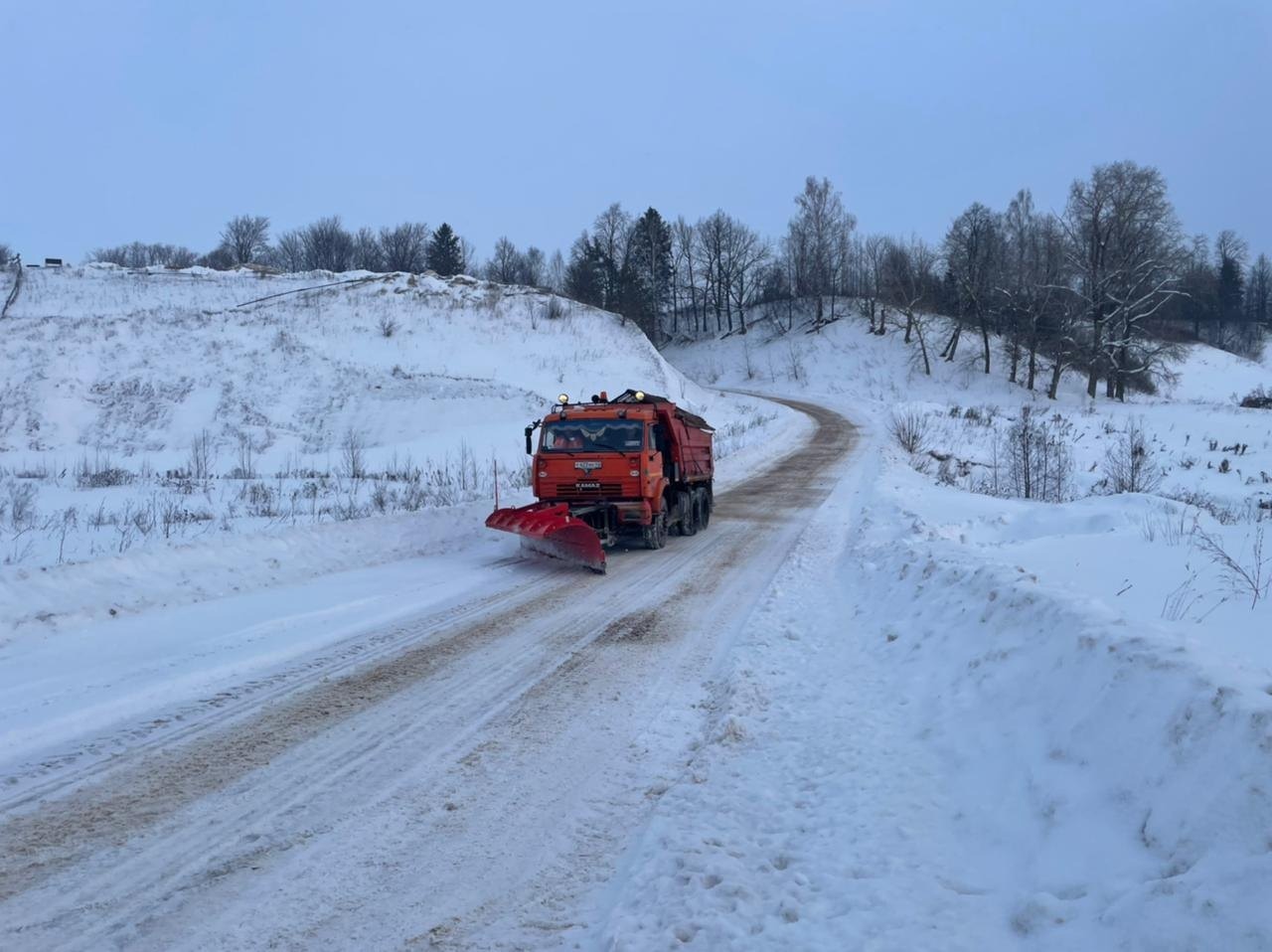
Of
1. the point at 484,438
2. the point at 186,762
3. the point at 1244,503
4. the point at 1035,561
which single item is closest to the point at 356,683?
the point at 186,762

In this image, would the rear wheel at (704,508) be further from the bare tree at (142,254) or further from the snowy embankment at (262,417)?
the bare tree at (142,254)

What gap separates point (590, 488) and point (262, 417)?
23067 millimetres

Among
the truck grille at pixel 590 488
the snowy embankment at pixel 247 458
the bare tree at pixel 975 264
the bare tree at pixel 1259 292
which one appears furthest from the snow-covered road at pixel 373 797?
the bare tree at pixel 1259 292

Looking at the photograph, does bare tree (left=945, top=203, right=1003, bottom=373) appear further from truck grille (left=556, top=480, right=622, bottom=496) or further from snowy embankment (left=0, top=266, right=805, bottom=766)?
truck grille (left=556, top=480, right=622, bottom=496)

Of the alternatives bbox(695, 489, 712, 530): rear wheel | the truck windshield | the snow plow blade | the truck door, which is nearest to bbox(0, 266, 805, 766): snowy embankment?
the snow plow blade

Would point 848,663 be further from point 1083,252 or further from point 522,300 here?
point 1083,252

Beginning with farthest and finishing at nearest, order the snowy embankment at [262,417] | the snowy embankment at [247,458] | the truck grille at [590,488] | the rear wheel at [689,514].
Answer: the rear wheel at [689,514] < the truck grille at [590,488] < the snowy embankment at [262,417] < the snowy embankment at [247,458]

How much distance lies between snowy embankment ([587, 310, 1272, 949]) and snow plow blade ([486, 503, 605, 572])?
11.0 ft

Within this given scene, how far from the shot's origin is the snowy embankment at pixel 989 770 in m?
3.28

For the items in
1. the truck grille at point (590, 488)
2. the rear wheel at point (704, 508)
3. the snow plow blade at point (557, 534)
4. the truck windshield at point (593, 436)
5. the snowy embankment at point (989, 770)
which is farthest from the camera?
the rear wheel at point (704, 508)

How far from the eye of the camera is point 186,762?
5.25 metres

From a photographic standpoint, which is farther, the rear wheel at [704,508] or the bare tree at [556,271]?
the bare tree at [556,271]

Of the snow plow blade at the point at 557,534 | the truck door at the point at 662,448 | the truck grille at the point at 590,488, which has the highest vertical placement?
the truck door at the point at 662,448

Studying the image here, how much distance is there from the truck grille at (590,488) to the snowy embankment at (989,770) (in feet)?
15.0
